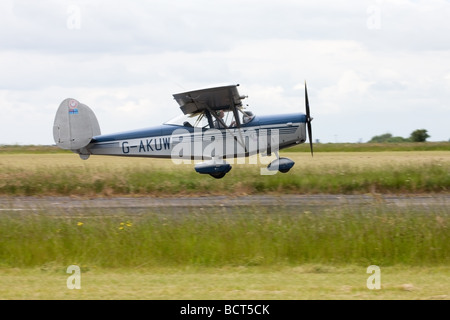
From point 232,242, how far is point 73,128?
1207 centimetres

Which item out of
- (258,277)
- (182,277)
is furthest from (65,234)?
(258,277)

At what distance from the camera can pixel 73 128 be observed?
20000mm

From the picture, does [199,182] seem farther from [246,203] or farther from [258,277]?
[258,277]

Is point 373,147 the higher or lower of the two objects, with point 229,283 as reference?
higher

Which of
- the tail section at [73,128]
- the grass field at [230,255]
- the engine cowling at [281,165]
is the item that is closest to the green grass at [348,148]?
the tail section at [73,128]

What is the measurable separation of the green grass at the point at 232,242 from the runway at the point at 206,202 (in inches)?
106

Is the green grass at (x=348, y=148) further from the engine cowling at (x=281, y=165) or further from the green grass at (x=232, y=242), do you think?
the green grass at (x=232, y=242)

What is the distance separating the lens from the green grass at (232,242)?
8.92 metres

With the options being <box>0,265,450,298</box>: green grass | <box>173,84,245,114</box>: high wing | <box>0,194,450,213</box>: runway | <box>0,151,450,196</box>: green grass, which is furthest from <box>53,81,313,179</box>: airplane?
<box>0,265,450,298</box>: green grass

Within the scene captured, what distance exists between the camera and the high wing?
56.4ft

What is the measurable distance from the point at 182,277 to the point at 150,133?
1155 cm

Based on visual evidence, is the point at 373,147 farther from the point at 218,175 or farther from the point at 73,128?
the point at 73,128

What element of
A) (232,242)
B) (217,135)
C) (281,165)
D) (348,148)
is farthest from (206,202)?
(348,148)

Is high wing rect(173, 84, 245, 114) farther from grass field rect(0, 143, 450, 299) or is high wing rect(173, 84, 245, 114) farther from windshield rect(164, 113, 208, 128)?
grass field rect(0, 143, 450, 299)
